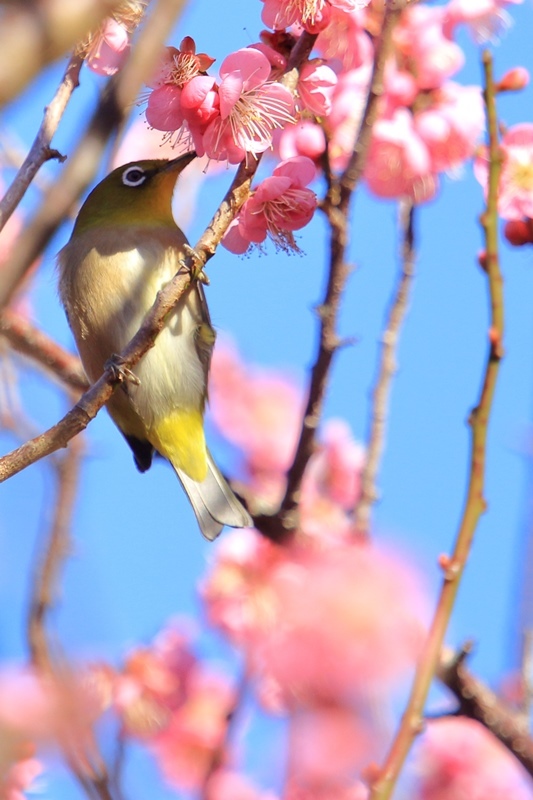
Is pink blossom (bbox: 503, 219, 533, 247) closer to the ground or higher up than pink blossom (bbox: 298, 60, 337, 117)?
higher up

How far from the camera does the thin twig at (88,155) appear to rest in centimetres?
111

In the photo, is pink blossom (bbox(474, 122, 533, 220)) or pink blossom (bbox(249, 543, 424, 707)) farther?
pink blossom (bbox(474, 122, 533, 220))

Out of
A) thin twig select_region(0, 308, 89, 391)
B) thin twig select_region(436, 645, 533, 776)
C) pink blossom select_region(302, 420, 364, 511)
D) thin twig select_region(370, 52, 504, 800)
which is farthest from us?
pink blossom select_region(302, 420, 364, 511)

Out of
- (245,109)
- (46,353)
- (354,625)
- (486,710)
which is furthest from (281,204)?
(46,353)

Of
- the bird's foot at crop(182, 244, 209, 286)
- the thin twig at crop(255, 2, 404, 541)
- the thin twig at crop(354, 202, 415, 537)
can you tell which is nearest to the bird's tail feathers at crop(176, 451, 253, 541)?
the thin twig at crop(255, 2, 404, 541)

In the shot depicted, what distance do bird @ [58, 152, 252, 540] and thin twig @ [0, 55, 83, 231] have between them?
105 centimetres

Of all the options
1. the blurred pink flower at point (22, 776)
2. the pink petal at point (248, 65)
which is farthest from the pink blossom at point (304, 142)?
the blurred pink flower at point (22, 776)

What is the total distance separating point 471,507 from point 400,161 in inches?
89.9

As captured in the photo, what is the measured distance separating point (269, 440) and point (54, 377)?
145 centimetres

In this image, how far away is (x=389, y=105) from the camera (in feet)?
12.7

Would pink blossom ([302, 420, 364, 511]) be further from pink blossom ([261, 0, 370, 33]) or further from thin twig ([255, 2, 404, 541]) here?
pink blossom ([261, 0, 370, 33])

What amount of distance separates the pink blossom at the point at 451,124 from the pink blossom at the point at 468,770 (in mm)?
2217

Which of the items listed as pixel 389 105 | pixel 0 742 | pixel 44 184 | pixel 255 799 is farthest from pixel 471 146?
pixel 0 742

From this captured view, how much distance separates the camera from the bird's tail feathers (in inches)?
143
